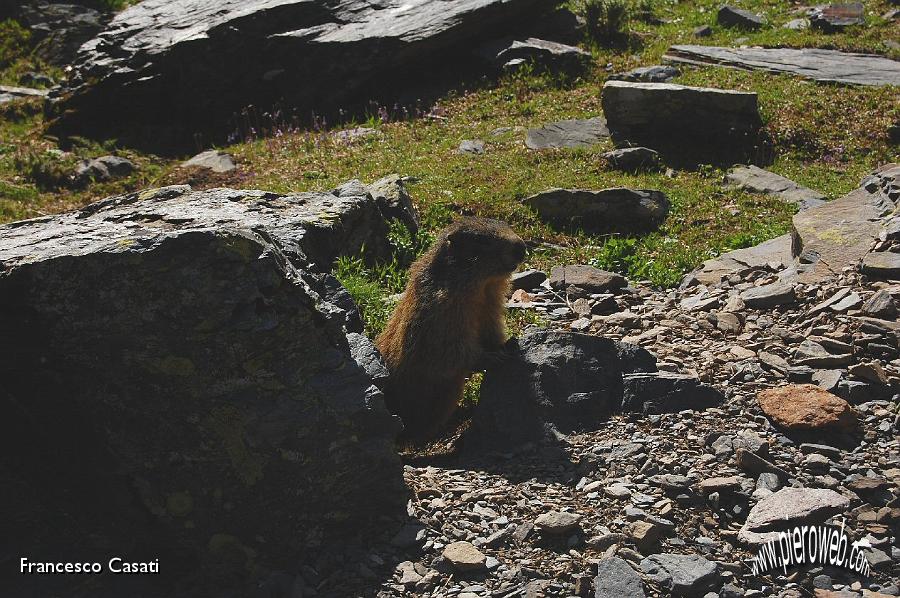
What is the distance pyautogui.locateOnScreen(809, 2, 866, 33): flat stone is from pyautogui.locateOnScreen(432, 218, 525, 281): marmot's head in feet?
45.2

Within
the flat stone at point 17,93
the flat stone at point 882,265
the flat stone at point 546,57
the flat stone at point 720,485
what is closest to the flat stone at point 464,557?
the flat stone at point 720,485

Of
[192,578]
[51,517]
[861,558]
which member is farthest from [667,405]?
[51,517]

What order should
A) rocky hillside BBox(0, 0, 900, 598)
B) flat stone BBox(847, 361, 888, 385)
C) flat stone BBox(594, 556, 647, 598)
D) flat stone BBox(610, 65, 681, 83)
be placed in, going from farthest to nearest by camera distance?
flat stone BBox(610, 65, 681, 83)
flat stone BBox(847, 361, 888, 385)
rocky hillside BBox(0, 0, 900, 598)
flat stone BBox(594, 556, 647, 598)

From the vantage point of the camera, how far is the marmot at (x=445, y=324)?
287 inches

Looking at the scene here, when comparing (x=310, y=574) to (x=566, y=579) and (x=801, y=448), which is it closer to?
(x=566, y=579)

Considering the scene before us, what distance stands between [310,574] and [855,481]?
336 cm

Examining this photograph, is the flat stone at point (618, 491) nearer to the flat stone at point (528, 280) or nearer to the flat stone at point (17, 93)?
the flat stone at point (528, 280)

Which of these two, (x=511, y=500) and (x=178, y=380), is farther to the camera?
(x=511, y=500)

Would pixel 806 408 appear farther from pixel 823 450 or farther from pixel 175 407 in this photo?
pixel 175 407

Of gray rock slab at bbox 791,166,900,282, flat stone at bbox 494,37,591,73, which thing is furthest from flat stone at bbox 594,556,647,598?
flat stone at bbox 494,37,591,73

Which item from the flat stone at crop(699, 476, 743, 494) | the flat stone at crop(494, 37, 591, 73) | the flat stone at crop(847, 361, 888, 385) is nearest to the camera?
the flat stone at crop(699, 476, 743, 494)

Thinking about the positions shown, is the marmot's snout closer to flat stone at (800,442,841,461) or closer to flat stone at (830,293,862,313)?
flat stone at (830,293,862,313)

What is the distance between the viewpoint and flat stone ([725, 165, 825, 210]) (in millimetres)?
11562

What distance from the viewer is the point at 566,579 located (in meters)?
5.01
